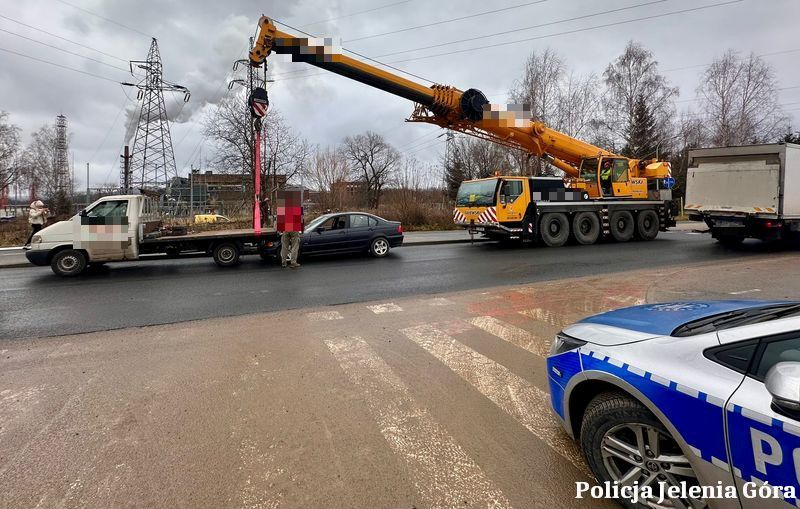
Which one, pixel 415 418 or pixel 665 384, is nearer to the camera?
pixel 665 384

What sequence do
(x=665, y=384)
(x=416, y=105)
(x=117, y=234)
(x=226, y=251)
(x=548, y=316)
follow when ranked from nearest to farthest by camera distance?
1. (x=665, y=384)
2. (x=548, y=316)
3. (x=117, y=234)
4. (x=226, y=251)
5. (x=416, y=105)

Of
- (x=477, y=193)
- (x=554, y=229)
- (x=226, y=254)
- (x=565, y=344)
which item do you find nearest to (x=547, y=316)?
(x=565, y=344)

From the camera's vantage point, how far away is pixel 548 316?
638cm

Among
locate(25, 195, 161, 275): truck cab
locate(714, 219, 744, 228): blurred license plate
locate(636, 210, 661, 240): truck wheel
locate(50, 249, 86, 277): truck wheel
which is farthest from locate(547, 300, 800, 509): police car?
locate(636, 210, 661, 240): truck wheel

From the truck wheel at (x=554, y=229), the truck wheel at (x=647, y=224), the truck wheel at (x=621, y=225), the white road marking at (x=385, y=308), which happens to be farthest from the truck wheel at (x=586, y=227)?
the white road marking at (x=385, y=308)

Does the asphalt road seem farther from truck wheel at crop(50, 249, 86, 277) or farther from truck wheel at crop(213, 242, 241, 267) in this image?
truck wheel at crop(213, 242, 241, 267)

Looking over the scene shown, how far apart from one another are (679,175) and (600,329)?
48.7 m

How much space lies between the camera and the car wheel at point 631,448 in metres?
2.14

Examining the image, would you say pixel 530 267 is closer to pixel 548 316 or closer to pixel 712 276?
pixel 712 276

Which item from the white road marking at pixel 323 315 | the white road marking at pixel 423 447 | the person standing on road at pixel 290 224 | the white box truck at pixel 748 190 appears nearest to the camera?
the white road marking at pixel 423 447

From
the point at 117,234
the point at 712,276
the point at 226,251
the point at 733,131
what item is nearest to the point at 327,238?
the point at 226,251

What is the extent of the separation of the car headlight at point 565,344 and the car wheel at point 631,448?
1.12 feet

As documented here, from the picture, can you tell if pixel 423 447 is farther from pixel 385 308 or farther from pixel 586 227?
pixel 586 227

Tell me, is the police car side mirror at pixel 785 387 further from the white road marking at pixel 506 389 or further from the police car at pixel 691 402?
the white road marking at pixel 506 389
